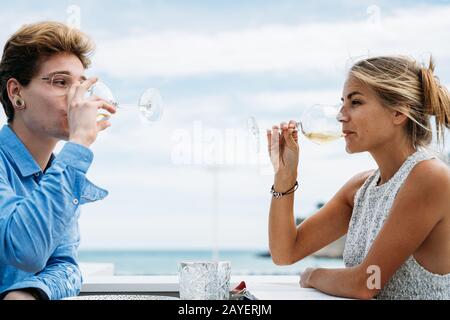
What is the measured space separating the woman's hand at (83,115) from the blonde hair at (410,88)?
0.70 metres

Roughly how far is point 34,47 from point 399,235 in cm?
96

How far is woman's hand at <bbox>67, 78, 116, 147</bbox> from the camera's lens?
3.98ft

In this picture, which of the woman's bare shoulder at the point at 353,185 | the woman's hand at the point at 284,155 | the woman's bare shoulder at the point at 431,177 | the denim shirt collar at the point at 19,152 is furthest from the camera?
the woman's bare shoulder at the point at 353,185

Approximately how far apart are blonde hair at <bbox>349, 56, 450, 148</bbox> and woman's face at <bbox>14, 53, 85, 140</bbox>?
72 cm

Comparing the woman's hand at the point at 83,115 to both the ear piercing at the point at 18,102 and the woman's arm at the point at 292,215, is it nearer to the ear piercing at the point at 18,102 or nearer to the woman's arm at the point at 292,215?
the ear piercing at the point at 18,102

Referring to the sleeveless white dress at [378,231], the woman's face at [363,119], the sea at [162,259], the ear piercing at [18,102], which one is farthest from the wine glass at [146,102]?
the sea at [162,259]

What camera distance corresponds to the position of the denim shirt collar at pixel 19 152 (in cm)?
134

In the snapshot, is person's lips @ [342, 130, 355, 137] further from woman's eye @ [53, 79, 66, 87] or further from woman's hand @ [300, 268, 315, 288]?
woman's eye @ [53, 79, 66, 87]

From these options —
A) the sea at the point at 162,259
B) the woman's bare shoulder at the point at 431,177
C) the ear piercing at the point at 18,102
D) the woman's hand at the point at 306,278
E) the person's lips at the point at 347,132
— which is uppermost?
the sea at the point at 162,259

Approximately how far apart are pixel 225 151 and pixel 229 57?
17.4 metres

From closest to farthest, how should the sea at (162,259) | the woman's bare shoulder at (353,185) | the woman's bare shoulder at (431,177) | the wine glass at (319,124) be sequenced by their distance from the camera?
1. the woman's bare shoulder at (431,177)
2. the wine glass at (319,124)
3. the woman's bare shoulder at (353,185)
4. the sea at (162,259)

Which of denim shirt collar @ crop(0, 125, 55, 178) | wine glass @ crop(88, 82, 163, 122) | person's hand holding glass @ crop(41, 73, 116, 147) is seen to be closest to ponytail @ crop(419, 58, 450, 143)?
wine glass @ crop(88, 82, 163, 122)
